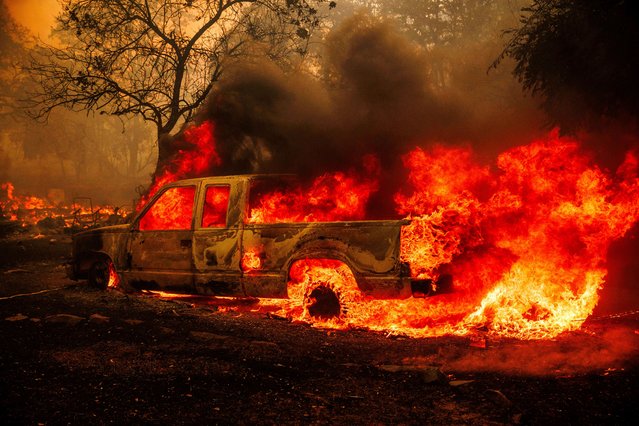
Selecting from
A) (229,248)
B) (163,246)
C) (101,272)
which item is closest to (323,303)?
(229,248)

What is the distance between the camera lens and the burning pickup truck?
5066 mm

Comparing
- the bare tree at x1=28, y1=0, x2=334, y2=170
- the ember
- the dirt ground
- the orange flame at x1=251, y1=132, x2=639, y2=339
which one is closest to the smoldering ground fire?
the orange flame at x1=251, y1=132, x2=639, y2=339

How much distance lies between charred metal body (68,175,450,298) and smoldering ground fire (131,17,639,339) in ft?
0.56

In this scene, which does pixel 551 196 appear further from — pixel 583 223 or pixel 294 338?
pixel 294 338

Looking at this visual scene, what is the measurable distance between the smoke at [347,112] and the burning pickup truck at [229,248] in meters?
1.58

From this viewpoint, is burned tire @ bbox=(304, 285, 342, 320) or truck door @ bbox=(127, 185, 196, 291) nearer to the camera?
burned tire @ bbox=(304, 285, 342, 320)

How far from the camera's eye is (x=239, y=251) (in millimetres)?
5660

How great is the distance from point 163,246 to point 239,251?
1.23 metres

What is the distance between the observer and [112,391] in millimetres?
3588

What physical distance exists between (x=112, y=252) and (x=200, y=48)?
8745 millimetres

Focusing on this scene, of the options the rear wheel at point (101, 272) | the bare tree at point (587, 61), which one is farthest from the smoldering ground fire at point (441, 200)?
the rear wheel at point (101, 272)

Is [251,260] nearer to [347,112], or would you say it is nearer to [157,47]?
[347,112]

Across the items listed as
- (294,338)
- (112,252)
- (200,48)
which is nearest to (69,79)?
(200,48)

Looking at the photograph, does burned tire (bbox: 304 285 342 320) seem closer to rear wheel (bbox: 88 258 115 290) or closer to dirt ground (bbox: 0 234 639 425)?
dirt ground (bbox: 0 234 639 425)
